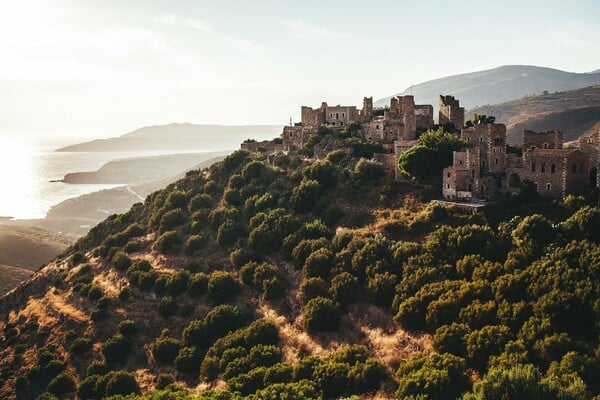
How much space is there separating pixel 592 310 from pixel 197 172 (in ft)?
212

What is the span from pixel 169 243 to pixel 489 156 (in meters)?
38.7

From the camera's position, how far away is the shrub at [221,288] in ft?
171

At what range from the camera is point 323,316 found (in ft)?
142

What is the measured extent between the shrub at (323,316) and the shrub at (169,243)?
85.1 feet

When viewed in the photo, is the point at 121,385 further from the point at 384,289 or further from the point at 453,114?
the point at 453,114

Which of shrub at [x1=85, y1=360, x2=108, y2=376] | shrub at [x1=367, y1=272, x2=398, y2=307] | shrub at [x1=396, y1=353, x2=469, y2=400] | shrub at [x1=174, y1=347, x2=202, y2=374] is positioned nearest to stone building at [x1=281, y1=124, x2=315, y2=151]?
shrub at [x1=367, y1=272, x2=398, y2=307]

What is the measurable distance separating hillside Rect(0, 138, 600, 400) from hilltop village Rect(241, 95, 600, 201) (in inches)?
98.2

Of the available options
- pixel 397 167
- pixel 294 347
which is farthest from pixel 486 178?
pixel 294 347

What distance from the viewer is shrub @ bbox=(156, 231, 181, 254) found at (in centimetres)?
6417

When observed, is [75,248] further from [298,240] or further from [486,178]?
[486,178]

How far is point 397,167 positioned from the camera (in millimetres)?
60375

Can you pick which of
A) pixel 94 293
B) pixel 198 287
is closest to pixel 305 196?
pixel 198 287

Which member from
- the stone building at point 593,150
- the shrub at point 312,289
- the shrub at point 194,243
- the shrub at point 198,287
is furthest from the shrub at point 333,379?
the shrub at point 194,243

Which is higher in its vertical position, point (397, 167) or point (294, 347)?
point (397, 167)
